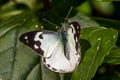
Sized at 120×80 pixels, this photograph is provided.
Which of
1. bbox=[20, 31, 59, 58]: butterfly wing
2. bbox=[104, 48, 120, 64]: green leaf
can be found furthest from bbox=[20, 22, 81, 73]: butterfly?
bbox=[104, 48, 120, 64]: green leaf

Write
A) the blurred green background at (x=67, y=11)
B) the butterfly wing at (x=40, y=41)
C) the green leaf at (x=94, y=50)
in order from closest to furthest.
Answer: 1. the green leaf at (x=94, y=50)
2. the butterfly wing at (x=40, y=41)
3. the blurred green background at (x=67, y=11)

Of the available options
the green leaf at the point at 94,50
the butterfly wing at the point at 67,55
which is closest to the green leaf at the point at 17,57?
the butterfly wing at the point at 67,55

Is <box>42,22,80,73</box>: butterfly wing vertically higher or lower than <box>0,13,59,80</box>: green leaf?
higher

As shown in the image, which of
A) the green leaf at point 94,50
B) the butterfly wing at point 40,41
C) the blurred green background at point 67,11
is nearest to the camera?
the green leaf at point 94,50

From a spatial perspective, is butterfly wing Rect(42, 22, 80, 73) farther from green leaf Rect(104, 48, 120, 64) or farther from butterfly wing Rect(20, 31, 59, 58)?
green leaf Rect(104, 48, 120, 64)

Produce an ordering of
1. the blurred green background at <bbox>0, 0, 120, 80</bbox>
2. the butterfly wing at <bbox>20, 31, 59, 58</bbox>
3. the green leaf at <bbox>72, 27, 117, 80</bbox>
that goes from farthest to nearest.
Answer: the blurred green background at <bbox>0, 0, 120, 80</bbox>, the butterfly wing at <bbox>20, 31, 59, 58</bbox>, the green leaf at <bbox>72, 27, 117, 80</bbox>

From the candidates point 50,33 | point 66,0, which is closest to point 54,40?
point 50,33

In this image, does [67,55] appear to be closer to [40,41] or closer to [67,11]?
[40,41]

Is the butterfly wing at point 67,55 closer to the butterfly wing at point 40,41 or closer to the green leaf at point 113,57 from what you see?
the butterfly wing at point 40,41

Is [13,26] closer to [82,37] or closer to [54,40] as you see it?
[54,40]
